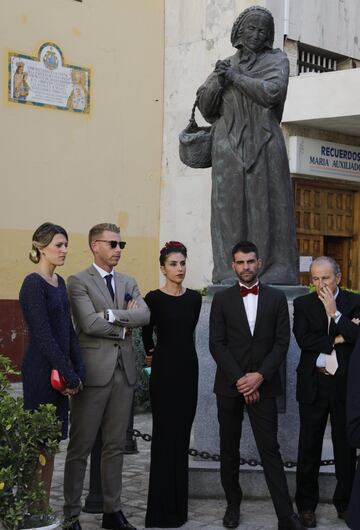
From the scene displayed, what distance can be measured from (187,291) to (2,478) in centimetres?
225

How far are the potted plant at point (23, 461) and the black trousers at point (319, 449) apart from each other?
1941 mm

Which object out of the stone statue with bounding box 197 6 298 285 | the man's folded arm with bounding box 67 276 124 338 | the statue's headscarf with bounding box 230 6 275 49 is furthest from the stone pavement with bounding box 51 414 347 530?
the statue's headscarf with bounding box 230 6 275 49

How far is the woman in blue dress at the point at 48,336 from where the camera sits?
546 cm

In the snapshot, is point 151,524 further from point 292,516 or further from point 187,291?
point 187,291

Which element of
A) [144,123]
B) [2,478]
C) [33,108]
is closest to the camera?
[2,478]

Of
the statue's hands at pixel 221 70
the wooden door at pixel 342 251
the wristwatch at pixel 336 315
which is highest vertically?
the statue's hands at pixel 221 70

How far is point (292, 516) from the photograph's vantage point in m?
5.85

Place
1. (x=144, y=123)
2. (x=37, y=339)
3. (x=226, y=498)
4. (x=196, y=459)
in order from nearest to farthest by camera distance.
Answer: (x=37, y=339) < (x=226, y=498) < (x=196, y=459) < (x=144, y=123)

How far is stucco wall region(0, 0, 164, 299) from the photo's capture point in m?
13.2

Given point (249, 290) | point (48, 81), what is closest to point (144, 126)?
point (48, 81)

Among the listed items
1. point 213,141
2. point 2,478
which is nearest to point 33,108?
point 213,141

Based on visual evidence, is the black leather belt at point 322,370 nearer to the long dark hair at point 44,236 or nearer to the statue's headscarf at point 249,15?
the long dark hair at point 44,236

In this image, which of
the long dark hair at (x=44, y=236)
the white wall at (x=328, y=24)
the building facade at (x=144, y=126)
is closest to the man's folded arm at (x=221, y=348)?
the long dark hair at (x=44, y=236)

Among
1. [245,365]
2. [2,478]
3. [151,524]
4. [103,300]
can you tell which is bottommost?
[151,524]
